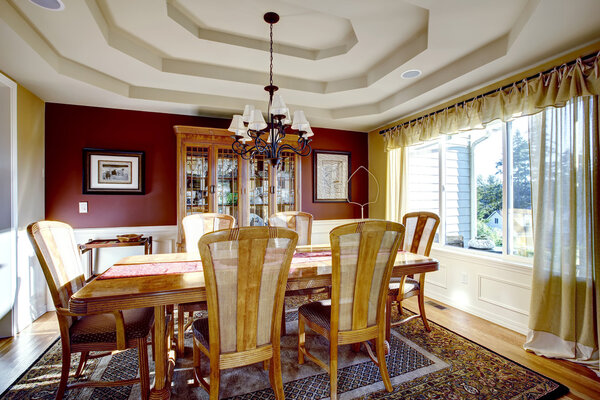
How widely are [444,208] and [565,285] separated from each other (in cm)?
148

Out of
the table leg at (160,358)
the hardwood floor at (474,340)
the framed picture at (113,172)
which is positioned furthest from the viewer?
the framed picture at (113,172)

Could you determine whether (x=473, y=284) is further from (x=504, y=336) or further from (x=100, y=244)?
(x=100, y=244)

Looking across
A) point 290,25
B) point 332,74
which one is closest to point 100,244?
point 290,25

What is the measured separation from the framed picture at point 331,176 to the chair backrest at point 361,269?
108 inches

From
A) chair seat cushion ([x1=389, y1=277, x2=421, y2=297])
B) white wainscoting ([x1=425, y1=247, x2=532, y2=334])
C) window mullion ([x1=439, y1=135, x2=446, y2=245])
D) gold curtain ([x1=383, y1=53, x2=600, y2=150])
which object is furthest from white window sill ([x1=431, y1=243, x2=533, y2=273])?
gold curtain ([x1=383, y1=53, x2=600, y2=150])

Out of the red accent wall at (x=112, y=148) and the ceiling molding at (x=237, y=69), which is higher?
the ceiling molding at (x=237, y=69)

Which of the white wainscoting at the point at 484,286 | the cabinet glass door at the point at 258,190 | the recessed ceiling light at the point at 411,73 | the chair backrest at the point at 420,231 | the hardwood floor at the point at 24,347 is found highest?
the recessed ceiling light at the point at 411,73

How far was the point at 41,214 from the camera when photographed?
3.17m

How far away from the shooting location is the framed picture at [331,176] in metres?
4.41

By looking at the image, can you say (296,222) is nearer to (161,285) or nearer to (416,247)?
(416,247)

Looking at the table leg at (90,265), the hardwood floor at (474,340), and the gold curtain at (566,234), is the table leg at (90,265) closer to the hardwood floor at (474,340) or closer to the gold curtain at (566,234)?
the hardwood floor at (474,340)

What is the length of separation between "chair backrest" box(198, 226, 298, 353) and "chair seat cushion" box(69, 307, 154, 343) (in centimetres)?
54

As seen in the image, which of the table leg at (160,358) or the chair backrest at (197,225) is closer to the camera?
the table leg at (160,358)

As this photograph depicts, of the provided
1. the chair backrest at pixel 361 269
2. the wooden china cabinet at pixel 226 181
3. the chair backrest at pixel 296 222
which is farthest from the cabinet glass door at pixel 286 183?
the chair backrest at pixel 361 269
